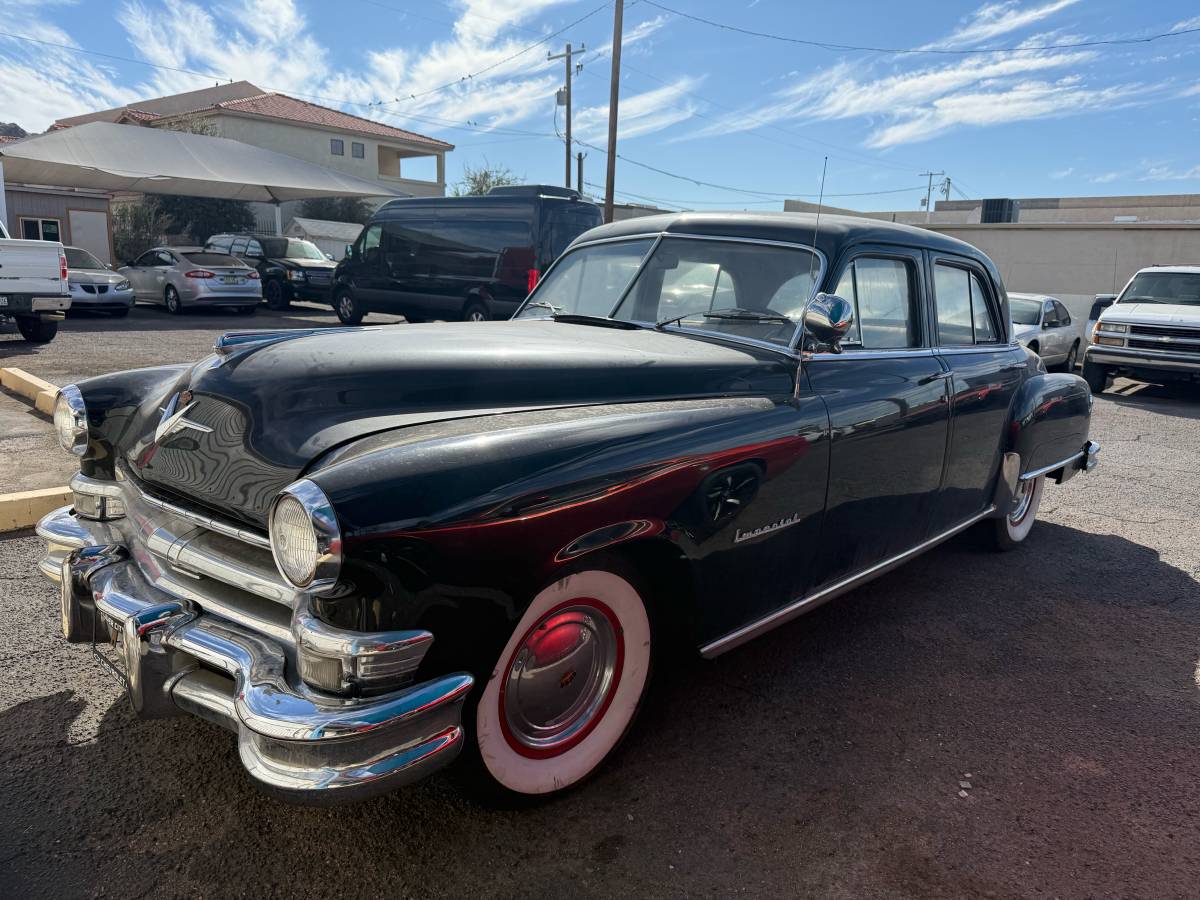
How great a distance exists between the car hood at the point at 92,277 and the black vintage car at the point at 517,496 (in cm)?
1412

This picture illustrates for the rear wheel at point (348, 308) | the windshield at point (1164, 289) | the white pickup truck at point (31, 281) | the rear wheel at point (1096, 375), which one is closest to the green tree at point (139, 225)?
the rear wheel at point (348, 308)

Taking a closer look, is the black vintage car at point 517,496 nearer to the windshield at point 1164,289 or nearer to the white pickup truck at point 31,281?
the white pickup truck at point 31,281

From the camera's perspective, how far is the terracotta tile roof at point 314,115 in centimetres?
3656

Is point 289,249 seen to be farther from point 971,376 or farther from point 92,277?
point 971,376

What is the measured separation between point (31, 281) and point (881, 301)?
11.0 metres

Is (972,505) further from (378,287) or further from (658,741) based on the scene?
(378,287)

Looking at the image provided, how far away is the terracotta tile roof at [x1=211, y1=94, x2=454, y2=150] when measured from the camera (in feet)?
120

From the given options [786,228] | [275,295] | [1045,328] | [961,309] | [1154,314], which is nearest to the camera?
[786,228]

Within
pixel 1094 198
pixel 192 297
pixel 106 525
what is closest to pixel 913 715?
pixel 106 525

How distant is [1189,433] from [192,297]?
1616 centimetres

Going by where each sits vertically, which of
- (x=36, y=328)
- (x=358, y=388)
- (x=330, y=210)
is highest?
(x=330, y=210)

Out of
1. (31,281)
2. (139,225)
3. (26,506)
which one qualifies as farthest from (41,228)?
(26,506)

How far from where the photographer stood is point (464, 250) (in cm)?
1332

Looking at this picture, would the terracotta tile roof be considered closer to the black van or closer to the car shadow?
the black van
